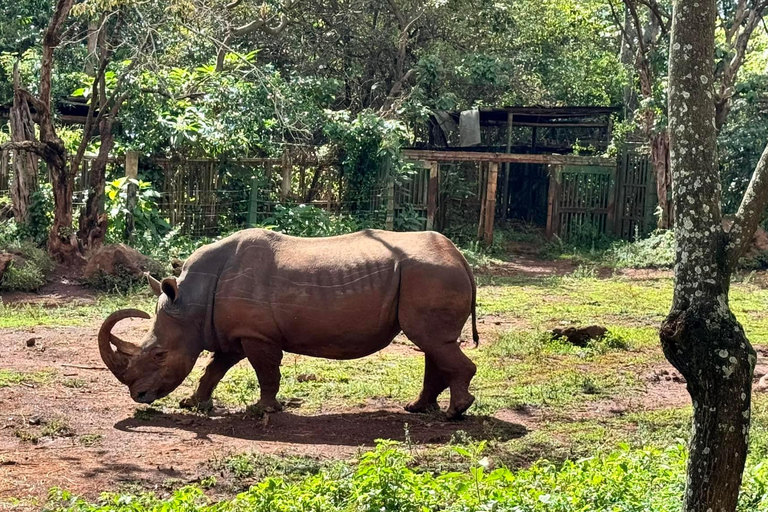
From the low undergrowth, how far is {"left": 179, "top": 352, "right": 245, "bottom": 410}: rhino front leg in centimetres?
269

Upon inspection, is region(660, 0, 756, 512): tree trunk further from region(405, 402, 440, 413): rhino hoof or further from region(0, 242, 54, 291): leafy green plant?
region(0, 242, 54, 291): leafy green plant

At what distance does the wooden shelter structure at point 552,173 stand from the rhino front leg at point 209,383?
1334cm

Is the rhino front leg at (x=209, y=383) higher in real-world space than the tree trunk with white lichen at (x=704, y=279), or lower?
lower

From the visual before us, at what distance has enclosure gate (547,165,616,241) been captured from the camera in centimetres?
2378

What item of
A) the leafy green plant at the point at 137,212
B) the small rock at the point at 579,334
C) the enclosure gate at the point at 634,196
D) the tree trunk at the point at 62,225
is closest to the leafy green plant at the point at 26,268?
the tree trunk at the point at 62,225

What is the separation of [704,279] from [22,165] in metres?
13.9

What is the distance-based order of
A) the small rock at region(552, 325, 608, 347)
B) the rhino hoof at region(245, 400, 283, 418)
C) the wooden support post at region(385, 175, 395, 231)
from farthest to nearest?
1. the wooden support post at region(385, 175, 395, 231)
2. the small rock at region(552, 325, 608, 347)
3. the rhino hoof at region(245, 400, 283, 418)

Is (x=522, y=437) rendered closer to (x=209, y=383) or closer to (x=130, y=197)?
(x=209, y=383)

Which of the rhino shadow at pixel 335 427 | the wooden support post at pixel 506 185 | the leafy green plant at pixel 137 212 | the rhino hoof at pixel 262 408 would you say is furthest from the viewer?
the wooden support post at pixel 506 185

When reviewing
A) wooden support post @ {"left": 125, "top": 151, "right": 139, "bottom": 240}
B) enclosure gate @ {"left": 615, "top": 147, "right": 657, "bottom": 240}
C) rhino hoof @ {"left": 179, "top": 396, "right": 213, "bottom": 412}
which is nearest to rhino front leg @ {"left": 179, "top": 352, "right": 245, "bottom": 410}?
rhino hoof @ {"left": 179, "top": 396, "right": 213, "bottom": 412}

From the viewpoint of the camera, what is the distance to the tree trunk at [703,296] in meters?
4.77

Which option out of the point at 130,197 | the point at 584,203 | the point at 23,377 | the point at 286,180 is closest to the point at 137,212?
the point at 130,197

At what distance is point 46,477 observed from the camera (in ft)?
21.4

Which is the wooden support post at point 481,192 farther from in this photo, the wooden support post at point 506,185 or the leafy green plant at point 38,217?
the leafy green plant at point 38,217
